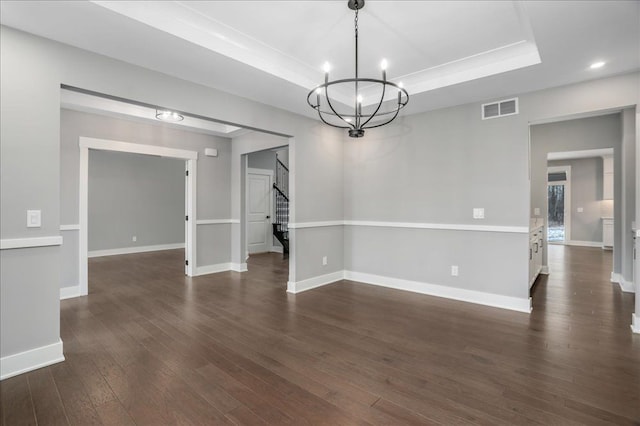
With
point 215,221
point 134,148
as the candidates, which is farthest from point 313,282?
point 134,148

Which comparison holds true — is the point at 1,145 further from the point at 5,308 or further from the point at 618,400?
the point at 618,400

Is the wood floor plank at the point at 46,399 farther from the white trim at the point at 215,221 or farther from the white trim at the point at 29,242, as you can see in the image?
the white trim at the point at 215,221

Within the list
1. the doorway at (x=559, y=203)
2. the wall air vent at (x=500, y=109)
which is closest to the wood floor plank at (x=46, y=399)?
the wall air vent at (x=500, y=109)

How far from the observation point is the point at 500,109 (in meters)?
3.90

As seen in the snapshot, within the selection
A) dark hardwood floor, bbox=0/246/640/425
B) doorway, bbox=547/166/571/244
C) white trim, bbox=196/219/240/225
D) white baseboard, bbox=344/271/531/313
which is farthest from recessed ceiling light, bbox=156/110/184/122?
doorway, bbox=547/166/571/244

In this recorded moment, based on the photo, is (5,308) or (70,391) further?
(5,308)

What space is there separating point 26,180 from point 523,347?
14.6 feet

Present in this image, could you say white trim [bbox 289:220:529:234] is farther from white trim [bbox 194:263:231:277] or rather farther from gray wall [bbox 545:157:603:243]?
gray wall [bbox 545:157:603:243]

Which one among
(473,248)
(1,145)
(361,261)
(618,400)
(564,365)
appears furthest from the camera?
(361,261)

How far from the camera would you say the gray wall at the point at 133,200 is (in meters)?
7.95

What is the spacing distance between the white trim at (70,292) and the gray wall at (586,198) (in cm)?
1253

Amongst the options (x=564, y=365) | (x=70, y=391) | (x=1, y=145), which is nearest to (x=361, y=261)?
(x=564, y=365)

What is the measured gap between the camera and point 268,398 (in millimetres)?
2080

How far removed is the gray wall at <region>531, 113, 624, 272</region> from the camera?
5.39m
